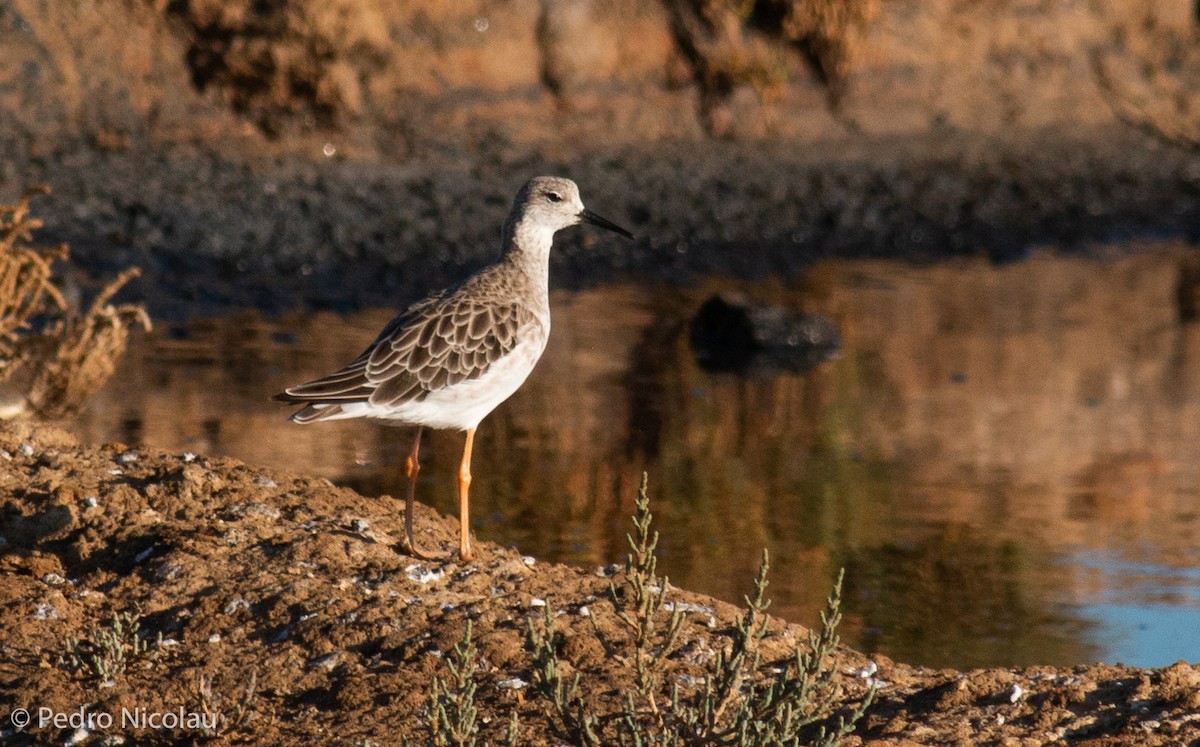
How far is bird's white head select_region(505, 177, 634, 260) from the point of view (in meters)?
8.19

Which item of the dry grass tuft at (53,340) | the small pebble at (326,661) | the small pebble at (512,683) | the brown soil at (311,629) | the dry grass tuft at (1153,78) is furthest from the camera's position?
the dry grass tuft at (1153,78)

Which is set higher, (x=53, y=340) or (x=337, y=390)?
(x=337, y=390)

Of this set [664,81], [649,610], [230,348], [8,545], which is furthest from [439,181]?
[649,610]

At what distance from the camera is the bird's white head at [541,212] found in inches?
322

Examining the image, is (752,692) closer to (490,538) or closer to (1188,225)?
(490,538)

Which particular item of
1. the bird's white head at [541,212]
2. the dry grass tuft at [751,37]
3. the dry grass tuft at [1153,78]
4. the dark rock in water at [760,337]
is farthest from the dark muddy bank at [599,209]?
the bird's white head at [541,212]

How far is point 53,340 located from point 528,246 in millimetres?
2936

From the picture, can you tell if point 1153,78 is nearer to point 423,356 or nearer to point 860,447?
point 860,447

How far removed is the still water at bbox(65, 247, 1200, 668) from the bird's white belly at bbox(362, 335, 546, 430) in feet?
4.85

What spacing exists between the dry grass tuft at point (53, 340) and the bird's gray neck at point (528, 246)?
213cm

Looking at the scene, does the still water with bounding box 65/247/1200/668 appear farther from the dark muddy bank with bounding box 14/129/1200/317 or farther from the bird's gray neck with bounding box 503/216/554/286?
the bird's gray neck with bounding box 503/216/554/286

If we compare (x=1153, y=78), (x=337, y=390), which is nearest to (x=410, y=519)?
(x=337, y=390)

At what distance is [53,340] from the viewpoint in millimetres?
9344

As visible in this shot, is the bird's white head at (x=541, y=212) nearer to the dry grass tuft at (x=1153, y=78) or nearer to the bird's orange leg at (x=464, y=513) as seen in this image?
the bird's orange leg at (x=464, y=513)
